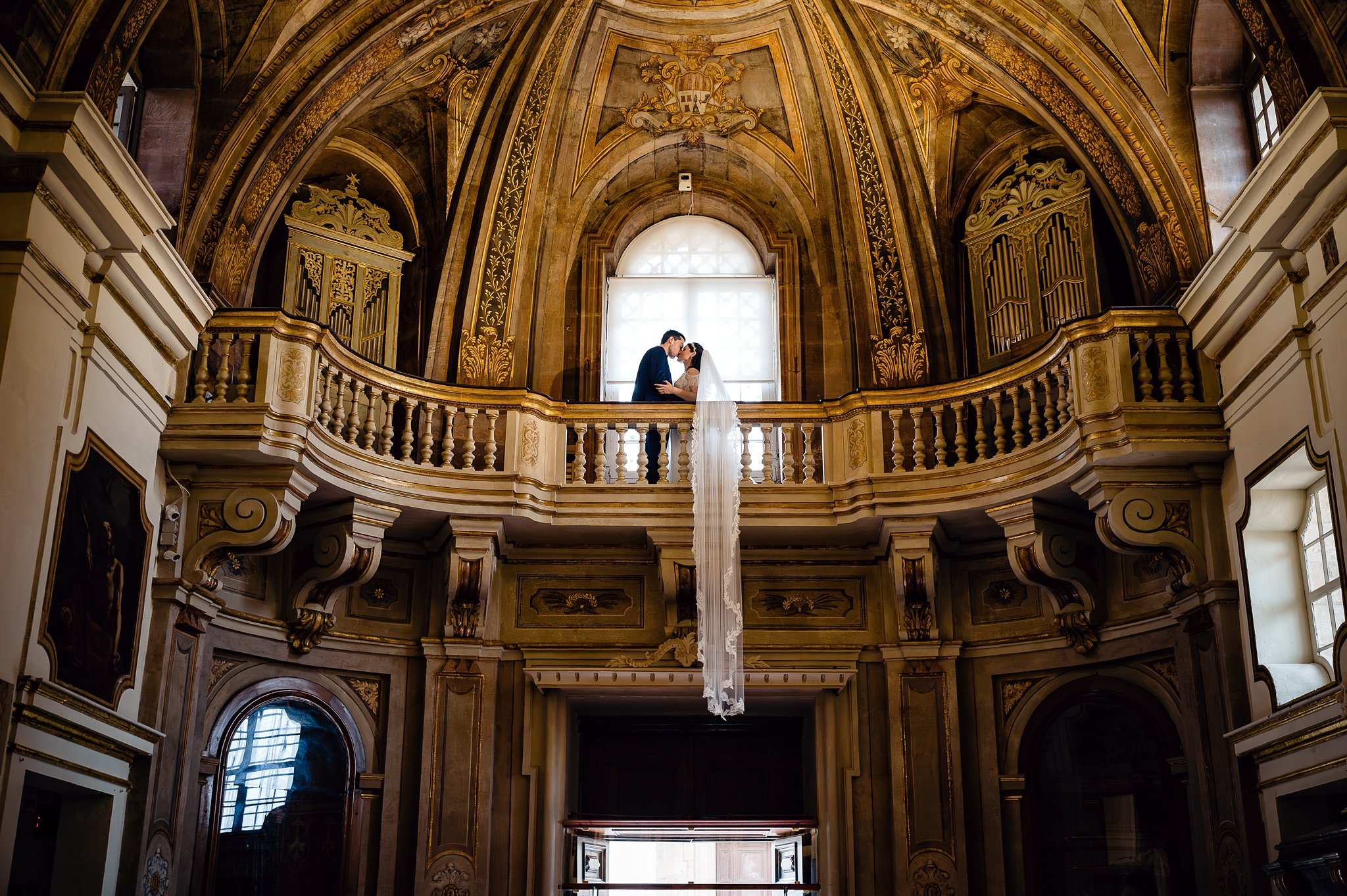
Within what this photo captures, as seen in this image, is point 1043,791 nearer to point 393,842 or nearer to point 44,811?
point 393,842

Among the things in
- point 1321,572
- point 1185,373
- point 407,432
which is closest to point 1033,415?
point 1185,373

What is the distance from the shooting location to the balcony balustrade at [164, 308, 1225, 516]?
11.4m

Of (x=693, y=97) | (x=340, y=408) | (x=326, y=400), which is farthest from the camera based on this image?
(x=693, y=97)

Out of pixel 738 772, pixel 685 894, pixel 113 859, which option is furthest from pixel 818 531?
pixel 113 859

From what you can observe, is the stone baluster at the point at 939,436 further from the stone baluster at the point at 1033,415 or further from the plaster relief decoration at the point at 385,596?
the plaster relief decoration at the point at 385,596

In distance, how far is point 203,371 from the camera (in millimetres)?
11578

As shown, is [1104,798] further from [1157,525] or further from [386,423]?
[386,423]

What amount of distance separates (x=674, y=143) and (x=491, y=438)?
4218mm

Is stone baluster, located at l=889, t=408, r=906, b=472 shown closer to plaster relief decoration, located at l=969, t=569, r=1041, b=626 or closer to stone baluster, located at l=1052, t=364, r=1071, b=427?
plaster relief decoration, located at l=969, t=569, r=1041, b=626

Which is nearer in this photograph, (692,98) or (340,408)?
(340,408)

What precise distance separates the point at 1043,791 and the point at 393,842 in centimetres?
562

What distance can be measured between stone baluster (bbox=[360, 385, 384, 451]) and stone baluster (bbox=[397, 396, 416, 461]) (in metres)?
0.22

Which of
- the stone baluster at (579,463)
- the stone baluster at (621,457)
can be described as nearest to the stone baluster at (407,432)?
the stone baluster at (579,463)

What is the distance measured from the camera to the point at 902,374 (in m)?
14.1
